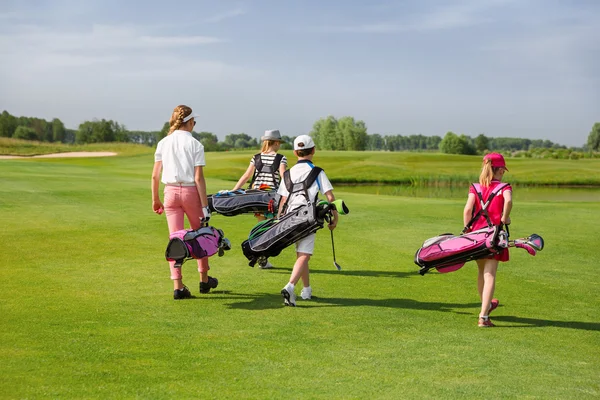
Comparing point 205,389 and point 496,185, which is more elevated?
point 496,185

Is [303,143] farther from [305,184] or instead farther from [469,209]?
[469,209]

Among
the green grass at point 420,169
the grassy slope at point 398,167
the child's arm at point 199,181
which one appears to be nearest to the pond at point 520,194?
the green grass at point 420,169

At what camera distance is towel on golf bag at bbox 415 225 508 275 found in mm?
7871

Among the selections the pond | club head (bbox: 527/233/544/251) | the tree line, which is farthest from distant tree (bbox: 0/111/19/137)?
club head (bbox: 527/233/544/251)

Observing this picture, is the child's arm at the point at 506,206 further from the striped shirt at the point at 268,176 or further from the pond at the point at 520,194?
the pond at the point at 520,194

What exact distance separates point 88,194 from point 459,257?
55.5 feet

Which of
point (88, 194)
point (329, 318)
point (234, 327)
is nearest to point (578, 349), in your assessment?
point (329, 318)

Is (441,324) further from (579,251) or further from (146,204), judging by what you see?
(146,204)

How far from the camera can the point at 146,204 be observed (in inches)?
811

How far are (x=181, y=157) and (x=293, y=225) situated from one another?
5.48 ft

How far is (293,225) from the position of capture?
8.82 m

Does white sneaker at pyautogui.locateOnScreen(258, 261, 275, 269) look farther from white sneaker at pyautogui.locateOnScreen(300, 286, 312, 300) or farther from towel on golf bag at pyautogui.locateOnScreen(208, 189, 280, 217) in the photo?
white sneaker at pyautogui.locateOnScreen(300, 286, 312, 300)

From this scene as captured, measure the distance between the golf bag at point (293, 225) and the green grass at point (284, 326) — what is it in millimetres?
713

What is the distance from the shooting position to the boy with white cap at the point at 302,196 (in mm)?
8766
